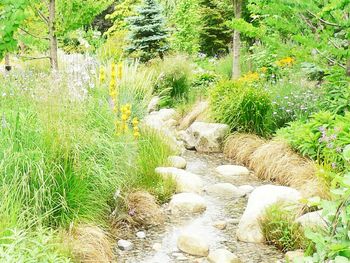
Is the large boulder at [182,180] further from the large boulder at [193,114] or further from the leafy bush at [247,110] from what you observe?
the large boulder at [193,114]

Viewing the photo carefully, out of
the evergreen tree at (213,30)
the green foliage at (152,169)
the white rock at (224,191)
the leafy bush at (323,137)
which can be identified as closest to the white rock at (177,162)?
the green foliage at (152,169)

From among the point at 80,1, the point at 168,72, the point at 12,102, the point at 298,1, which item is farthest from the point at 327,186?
the point at 168,72

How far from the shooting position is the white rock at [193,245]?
4.28m

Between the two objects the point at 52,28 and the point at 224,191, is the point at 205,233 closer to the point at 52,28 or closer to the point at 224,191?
the point at 224,191

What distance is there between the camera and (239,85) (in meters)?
7.95

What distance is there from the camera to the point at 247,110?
7531mm

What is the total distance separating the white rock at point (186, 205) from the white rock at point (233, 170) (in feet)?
4.04

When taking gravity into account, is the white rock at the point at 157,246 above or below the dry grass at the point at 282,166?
below

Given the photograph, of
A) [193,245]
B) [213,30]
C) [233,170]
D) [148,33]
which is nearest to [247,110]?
[233,170]

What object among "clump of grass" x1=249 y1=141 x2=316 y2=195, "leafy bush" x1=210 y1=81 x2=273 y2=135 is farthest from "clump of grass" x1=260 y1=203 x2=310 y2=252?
"leafy bush" x1=210 y1=81 x2=273 y2=135

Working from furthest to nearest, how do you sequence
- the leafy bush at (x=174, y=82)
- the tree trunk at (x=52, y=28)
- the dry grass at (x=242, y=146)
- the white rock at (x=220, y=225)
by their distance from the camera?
1. the leafy bush at (x=174, y=82)
2. the dry grass at (x=242, y=146)
3. the tree trunk at (x=52, y=28)
4. the white rock at (x=220, y=225)

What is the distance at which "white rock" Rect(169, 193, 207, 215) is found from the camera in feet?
17.1

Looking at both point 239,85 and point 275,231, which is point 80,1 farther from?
point 275,231

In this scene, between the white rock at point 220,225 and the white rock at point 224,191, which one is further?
the white rock at point 224,191
